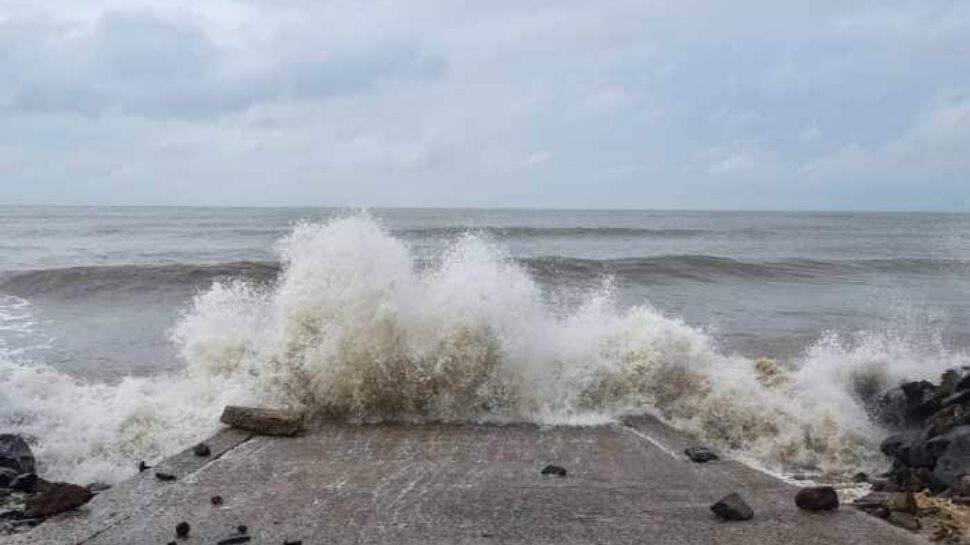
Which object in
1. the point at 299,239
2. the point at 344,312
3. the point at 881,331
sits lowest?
the point at 881,331

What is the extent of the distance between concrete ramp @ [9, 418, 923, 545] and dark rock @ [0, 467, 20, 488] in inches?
37.5

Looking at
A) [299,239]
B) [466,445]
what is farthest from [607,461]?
[299,239]

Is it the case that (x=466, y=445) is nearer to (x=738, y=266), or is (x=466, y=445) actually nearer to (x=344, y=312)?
(x=344, y=312)

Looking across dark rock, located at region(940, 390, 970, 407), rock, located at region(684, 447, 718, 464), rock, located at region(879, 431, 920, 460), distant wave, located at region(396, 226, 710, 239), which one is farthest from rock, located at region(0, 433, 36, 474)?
distant wave, located at region(396, 226, 710, 239)

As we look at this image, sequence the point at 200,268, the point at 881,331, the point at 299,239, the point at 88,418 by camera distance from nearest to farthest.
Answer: the point at 88,418
the point at 299,239
the point at 881,331
the point at 200,268

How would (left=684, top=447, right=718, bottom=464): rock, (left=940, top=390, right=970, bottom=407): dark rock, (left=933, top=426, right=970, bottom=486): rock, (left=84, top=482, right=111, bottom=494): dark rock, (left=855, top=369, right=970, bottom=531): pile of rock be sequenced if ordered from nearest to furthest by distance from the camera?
(left=855, top=369, right=970, bottom=531): pile of rock < (left=933, top=426, right=970, bottom=486): rock < (left=84, top=482, right=111, bottom=494): dark rock < (left=684, top=447, right=718, bottom=464): rock < (left=940, top=390, right=970, bottom=407): dark rock

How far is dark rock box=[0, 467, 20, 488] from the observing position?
18.1 feet

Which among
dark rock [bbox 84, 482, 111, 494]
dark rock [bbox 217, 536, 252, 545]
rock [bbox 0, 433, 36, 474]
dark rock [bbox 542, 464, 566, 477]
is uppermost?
dark rock [bbox 217, 536, 252, 545]

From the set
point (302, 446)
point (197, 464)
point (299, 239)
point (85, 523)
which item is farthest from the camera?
point (299, 239)

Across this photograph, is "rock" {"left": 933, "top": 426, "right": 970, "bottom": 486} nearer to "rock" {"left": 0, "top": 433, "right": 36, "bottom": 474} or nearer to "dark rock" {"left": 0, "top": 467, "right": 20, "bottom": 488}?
"dark rock" {"left": 0, "top": 467, "right": 20, "bottom": 488}

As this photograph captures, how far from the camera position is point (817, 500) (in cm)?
487

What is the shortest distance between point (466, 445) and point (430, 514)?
175cm

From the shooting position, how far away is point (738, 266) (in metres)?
24.2

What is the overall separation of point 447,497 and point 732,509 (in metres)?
1.73
